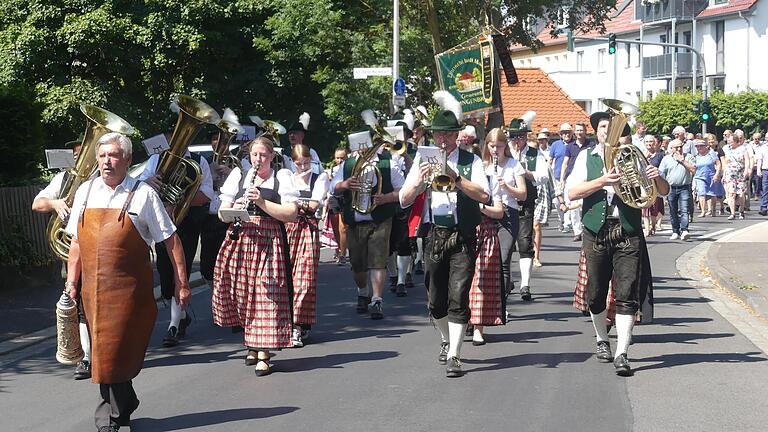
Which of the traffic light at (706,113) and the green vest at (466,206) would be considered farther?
the traffic light at (706,113)

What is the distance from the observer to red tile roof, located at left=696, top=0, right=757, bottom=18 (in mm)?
59194

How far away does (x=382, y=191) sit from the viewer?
39.3 feet

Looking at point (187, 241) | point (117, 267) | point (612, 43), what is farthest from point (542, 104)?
point (117, 267)

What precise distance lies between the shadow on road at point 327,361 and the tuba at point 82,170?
1.84 m

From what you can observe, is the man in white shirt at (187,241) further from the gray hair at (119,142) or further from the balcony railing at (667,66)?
the balcony railing at (667,66)

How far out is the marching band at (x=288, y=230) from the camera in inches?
266

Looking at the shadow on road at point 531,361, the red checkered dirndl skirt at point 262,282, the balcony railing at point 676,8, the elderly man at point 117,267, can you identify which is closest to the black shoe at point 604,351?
the shadow on road at point 531,361

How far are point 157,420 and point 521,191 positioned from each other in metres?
4.16

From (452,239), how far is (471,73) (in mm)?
12586

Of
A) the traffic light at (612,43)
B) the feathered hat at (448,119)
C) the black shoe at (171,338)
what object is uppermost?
the traffic light at (612,43)

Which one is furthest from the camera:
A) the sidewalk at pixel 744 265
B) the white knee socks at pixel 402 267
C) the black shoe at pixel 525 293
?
the white knee socks at pixel 402 267

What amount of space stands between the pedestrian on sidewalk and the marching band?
1000 cm

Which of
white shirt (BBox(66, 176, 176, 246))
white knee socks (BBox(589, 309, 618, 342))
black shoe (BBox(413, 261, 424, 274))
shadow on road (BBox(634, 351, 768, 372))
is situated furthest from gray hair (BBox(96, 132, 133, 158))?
black shoe (BBox(413, 261, 424, 274))

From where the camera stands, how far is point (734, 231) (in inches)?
908
